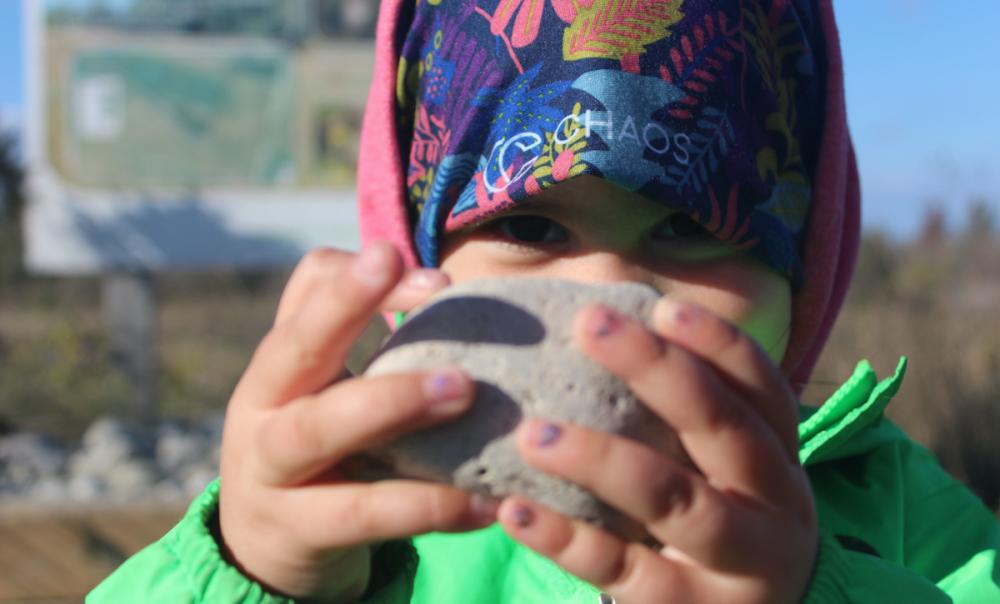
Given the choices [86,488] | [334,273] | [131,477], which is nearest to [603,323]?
[334,273]

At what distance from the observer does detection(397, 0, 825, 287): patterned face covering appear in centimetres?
163

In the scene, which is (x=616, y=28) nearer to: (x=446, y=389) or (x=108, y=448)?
(x=446, y=389)

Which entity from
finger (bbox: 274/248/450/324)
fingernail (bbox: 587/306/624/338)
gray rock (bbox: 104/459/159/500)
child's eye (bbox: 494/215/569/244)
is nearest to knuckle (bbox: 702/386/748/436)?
fingernail (bbox: 587/306/624/338)

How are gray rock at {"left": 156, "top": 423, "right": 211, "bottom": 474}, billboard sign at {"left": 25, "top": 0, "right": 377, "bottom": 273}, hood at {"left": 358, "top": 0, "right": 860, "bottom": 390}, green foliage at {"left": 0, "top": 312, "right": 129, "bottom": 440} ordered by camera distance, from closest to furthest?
hood at {"left": 358, "top": 0, "right": 860, "bottom": 390} < gray rock at {"left": 156, "top": 423, "right": 211, "bottom": 474} < billboard sign at {"left": 25, "top": 0, "right": 377, "bottom": 273} < green foliage at {"left": 0, "top": 312, "right": 129, "bottom": 440}

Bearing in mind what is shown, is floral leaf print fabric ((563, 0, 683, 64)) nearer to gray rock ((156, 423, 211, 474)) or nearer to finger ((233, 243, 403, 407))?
finger ((233, 243, 403, 407))

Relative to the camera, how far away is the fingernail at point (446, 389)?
39.8 inches

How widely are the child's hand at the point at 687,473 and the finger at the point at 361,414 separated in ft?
0.30

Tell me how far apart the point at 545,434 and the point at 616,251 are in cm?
68

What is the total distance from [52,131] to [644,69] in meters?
6.41

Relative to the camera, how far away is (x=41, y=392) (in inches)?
316

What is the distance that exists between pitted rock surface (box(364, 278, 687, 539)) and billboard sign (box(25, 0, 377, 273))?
6.09 metres

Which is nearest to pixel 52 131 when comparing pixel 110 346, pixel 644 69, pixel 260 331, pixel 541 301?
pixel 110 346

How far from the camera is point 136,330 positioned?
7.38 m

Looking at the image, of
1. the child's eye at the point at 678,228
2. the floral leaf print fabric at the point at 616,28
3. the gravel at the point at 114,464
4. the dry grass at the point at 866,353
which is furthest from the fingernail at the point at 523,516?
the gravel at the point at 114,464
